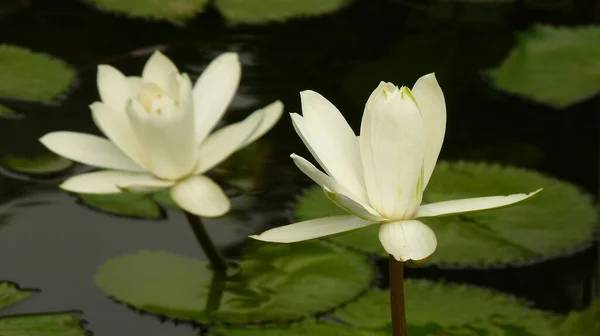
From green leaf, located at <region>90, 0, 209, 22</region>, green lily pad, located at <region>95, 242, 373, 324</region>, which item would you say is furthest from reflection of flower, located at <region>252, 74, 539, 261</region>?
green leaf, located at <region>90, 0, 209, 22</region>

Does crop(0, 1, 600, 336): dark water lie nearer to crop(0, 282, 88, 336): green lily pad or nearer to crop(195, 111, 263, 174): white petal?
crop(0, 282, 88, 336): green lily pad

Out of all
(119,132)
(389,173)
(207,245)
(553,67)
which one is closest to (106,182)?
(119,132)

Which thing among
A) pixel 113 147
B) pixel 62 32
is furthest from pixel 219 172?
pixel 62 32

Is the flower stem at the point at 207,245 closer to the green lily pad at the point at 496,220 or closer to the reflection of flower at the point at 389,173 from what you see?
the green lily pad at the point at 496,220

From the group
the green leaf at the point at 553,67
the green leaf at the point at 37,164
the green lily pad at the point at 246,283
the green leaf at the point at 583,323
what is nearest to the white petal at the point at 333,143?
the green lily pad at the point at 246,283

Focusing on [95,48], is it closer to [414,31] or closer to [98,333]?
[414,31]

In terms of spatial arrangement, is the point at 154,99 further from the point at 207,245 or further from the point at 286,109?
the point at 286,109
